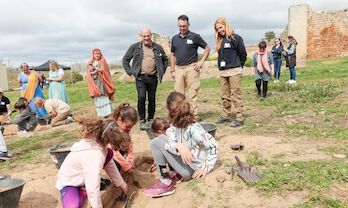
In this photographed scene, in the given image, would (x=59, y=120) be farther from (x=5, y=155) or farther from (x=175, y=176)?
(x=175, y=176)

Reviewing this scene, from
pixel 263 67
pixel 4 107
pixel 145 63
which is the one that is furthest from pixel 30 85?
pixel 263 67

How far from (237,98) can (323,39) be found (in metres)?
20.7

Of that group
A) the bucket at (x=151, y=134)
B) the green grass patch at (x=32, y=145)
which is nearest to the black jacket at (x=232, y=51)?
the bucket at (x=151, y=134)

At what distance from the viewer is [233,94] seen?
20.2ft

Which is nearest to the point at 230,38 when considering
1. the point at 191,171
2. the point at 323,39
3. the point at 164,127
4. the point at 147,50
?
the point at 147,50

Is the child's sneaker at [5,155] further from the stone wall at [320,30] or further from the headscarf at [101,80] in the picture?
the stone wall at [320,30]

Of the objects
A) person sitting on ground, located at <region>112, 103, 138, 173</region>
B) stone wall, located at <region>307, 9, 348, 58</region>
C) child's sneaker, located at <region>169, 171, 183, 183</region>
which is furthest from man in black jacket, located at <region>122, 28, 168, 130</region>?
stone wall, located at <region>307, 9, 348, 58</region>

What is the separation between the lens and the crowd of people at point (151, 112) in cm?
346

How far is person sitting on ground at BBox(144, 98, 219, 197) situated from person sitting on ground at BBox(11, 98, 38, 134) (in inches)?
224

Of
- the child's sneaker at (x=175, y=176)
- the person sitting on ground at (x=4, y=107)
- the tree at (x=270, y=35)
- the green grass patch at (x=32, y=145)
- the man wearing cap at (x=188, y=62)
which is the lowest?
the green grass patch at (x=32, y=145)

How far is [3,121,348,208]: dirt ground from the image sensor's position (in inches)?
131

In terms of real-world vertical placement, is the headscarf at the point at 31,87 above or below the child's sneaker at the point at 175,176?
above

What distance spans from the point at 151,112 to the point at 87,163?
3.40m

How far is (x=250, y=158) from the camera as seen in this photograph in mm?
4285
